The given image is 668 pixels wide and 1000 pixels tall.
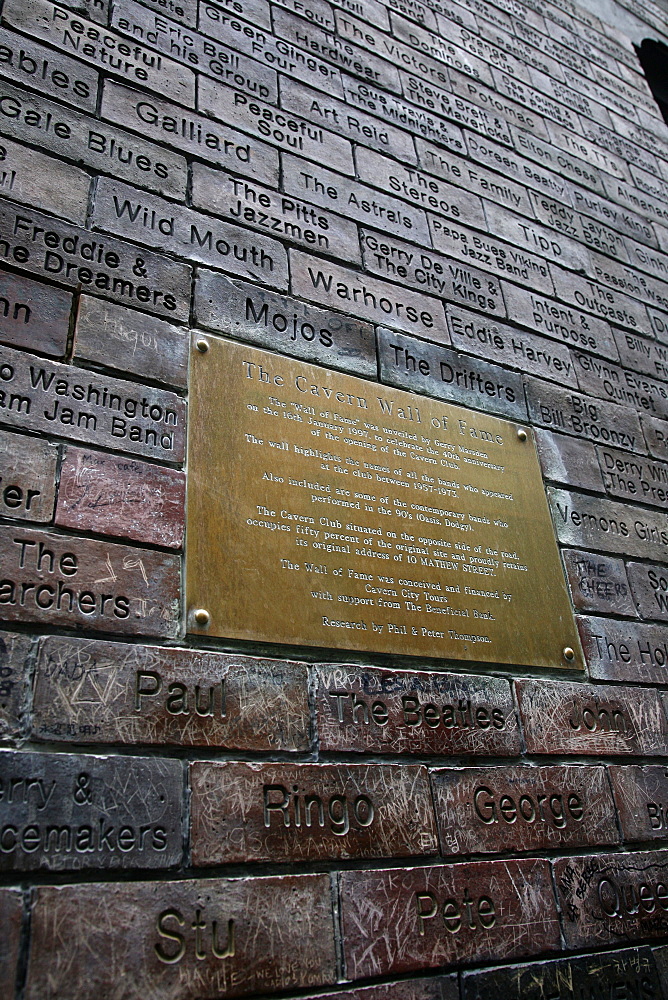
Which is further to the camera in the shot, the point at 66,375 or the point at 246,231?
the point at 246,231

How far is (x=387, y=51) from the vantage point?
12.1 ft

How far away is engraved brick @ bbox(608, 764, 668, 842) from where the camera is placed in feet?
8.07

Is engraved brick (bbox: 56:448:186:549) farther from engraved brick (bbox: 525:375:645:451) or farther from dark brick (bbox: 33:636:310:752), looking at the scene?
engraved brick (bbox: 525:375:645:451)

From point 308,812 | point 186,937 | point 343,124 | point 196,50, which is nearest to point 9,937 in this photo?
point 186,937

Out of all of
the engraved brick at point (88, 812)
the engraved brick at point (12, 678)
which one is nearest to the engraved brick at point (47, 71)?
the engraved brick at point (12, 678)

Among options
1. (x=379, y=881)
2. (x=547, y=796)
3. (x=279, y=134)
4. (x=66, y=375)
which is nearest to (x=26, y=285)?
(x=66, y=375)

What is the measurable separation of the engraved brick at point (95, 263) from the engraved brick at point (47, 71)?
1.75 ft

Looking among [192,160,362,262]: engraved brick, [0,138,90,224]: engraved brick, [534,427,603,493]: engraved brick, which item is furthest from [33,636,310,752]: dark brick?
[192,160,362,262]: engraved brick

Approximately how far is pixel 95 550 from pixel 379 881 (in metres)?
1.09

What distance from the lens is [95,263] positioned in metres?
2.32

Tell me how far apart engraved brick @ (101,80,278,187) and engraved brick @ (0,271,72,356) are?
588 mm

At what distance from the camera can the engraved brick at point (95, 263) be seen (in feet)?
7.28

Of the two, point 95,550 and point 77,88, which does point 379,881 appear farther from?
point 77,88

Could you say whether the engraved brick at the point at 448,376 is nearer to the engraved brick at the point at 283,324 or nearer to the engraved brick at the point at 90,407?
the engraved brick at the point at 283,324
